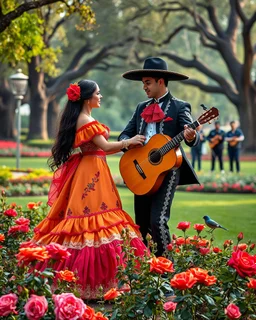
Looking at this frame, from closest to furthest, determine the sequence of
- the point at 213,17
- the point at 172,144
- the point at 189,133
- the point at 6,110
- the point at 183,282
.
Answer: the point at 183,282, the point at 189,133, the point at 172,144, the point at 213,17, the point at 6,110

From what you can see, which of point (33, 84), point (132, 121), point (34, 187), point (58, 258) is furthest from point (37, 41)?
point (33, 84)

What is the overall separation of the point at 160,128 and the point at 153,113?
0.48 feet

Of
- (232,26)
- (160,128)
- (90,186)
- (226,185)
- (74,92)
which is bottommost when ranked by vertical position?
(226,185)

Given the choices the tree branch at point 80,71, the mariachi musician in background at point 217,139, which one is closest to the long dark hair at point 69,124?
the mariachi musician in background at point 217,139

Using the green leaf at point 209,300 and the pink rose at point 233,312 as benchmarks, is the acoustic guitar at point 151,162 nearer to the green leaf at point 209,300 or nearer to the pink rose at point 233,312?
the green leaf at point 209,300

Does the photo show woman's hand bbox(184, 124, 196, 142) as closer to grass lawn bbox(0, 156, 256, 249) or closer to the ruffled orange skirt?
the ruffled orange skirt

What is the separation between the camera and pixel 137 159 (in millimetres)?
6461

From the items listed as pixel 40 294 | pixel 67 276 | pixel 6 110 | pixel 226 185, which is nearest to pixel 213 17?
pixel 6 110

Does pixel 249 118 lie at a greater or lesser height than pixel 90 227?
greater

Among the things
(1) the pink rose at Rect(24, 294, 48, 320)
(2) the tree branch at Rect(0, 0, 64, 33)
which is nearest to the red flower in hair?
(1) the pink rose at Rect(24, 294, 48, 320)

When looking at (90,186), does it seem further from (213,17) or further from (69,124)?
(213,17)

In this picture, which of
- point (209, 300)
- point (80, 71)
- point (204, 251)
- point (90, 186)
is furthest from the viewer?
point (80, 71)

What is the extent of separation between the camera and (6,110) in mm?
47938

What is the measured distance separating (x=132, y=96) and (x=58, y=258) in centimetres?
6583
